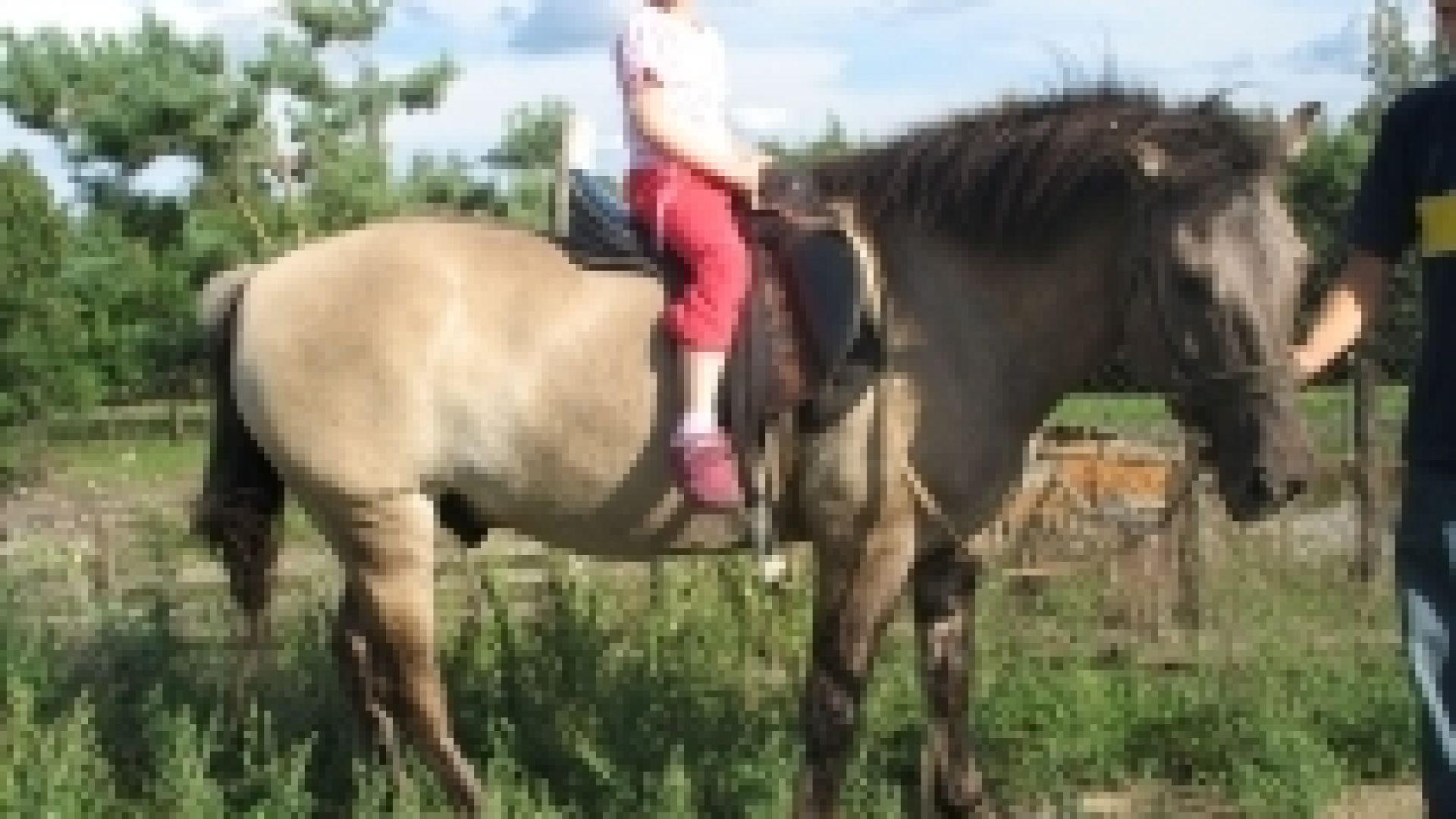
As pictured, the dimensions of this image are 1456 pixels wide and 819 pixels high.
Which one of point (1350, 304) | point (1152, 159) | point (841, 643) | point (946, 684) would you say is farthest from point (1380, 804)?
point (1350, 304)

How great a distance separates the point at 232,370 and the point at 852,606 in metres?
2.12

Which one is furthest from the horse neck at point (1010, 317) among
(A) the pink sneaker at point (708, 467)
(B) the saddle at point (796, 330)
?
(A) the pink sneaker at point (708, 467)

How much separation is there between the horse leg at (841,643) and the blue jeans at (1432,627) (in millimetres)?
1629

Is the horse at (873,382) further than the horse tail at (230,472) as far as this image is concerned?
No

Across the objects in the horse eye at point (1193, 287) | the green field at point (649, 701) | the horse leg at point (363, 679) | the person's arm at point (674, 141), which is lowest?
the green field at point (649, 701)

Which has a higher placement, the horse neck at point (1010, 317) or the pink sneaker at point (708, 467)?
the horse neck at point (1010, 317)

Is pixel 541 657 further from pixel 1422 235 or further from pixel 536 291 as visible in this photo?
pixel 1422 235

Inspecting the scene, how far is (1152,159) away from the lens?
4.50 m

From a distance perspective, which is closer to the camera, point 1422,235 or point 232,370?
point 1422,235

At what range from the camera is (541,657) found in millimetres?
6105

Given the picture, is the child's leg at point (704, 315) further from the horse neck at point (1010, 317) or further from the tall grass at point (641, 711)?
the tall grass at point (641, 711)

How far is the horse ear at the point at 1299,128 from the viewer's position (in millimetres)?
4367

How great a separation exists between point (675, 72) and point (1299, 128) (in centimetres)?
168

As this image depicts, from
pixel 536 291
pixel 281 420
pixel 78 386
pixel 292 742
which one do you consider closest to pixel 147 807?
pixel 292 742
